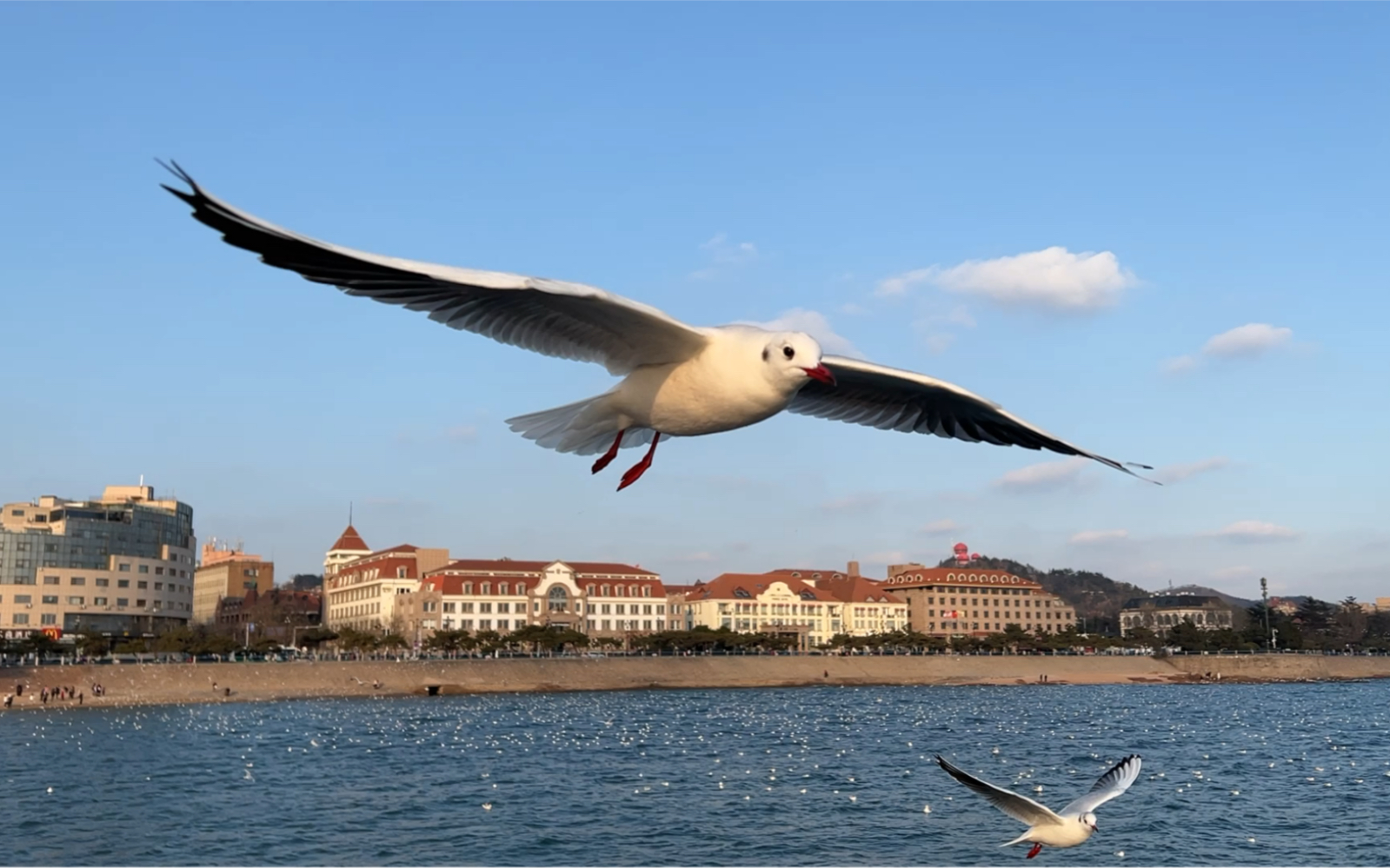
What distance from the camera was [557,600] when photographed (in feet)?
386

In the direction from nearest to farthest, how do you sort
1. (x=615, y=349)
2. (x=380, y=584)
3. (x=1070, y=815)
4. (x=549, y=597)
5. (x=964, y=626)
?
(x=615, y=349)
(x=1070, y=815)
(x=549, y=597)
(x=380, y=584)
(x=964, y=626)

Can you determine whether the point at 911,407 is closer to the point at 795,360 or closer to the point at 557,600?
the point at 795,360

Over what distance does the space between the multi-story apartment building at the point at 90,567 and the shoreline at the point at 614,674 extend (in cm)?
3223

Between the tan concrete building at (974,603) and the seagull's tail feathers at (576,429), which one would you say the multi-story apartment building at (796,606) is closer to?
the tan concrete building at (974,603)

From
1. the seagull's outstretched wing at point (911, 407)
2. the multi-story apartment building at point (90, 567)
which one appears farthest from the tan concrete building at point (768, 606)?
the seagull's outstretched wing at point (911, 407)

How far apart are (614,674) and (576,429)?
79.4 m

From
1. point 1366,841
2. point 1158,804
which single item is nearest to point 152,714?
point 1158,804

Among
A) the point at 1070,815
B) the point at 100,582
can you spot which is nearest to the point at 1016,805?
the point at 1070,815

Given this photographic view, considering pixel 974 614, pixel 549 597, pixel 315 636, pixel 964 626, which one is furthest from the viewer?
pixel 974 614

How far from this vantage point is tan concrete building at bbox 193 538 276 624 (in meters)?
173

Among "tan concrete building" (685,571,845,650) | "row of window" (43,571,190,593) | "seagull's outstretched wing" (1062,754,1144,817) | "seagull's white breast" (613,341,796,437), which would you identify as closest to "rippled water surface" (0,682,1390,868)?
"seagull's outstretched wing" (1062,754,1144,817)

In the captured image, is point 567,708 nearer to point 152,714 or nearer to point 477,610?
point 152,714

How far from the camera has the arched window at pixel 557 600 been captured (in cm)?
11712

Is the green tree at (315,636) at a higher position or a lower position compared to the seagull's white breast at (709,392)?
lower
